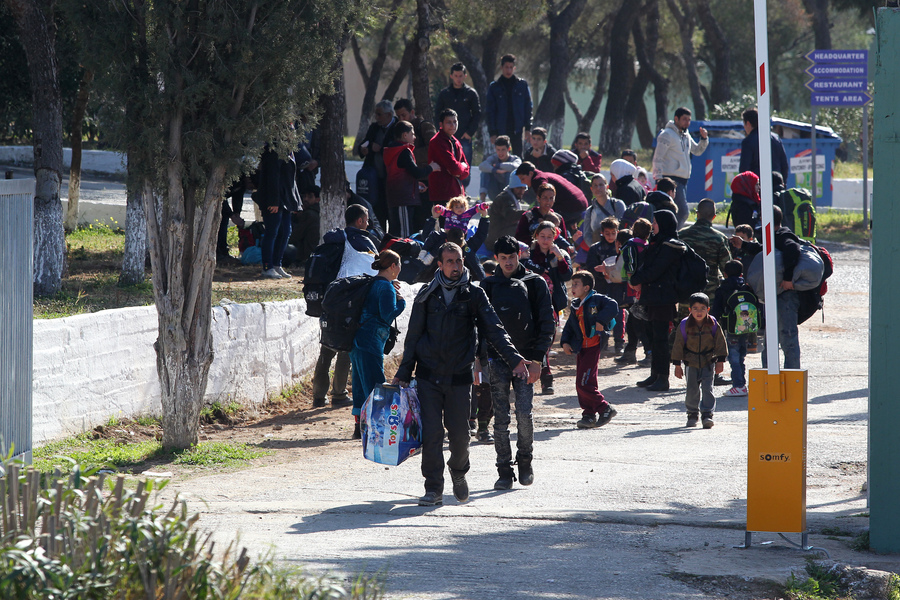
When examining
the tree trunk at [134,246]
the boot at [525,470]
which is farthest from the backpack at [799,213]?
the tree trunk at [134,246]

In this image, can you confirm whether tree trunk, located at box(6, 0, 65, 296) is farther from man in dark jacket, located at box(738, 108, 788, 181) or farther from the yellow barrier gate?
man in dark jacket, located at box(738, 108, 788, 181)

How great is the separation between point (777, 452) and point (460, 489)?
2233mm

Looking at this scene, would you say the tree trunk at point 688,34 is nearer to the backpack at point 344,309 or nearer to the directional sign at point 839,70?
the directional sign at point 839,70

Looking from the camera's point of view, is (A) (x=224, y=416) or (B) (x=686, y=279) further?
(B) (x=686, y=279)

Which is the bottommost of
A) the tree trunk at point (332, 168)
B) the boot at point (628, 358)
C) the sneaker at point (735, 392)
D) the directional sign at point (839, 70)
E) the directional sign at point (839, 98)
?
the sneaker at point (735, 392)

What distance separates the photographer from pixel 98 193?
21062 mm

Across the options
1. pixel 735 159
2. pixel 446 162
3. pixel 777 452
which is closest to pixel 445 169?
pixel 446 162

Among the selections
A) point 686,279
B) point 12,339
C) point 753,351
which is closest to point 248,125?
point 12,339

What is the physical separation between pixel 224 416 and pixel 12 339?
411cm

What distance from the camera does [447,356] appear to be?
7059mm

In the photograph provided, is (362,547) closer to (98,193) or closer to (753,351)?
(753,351)

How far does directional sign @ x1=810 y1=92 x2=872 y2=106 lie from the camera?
63.8 ft

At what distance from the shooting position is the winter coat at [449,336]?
23.2 feet

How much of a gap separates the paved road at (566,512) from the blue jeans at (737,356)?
0.41 metres
